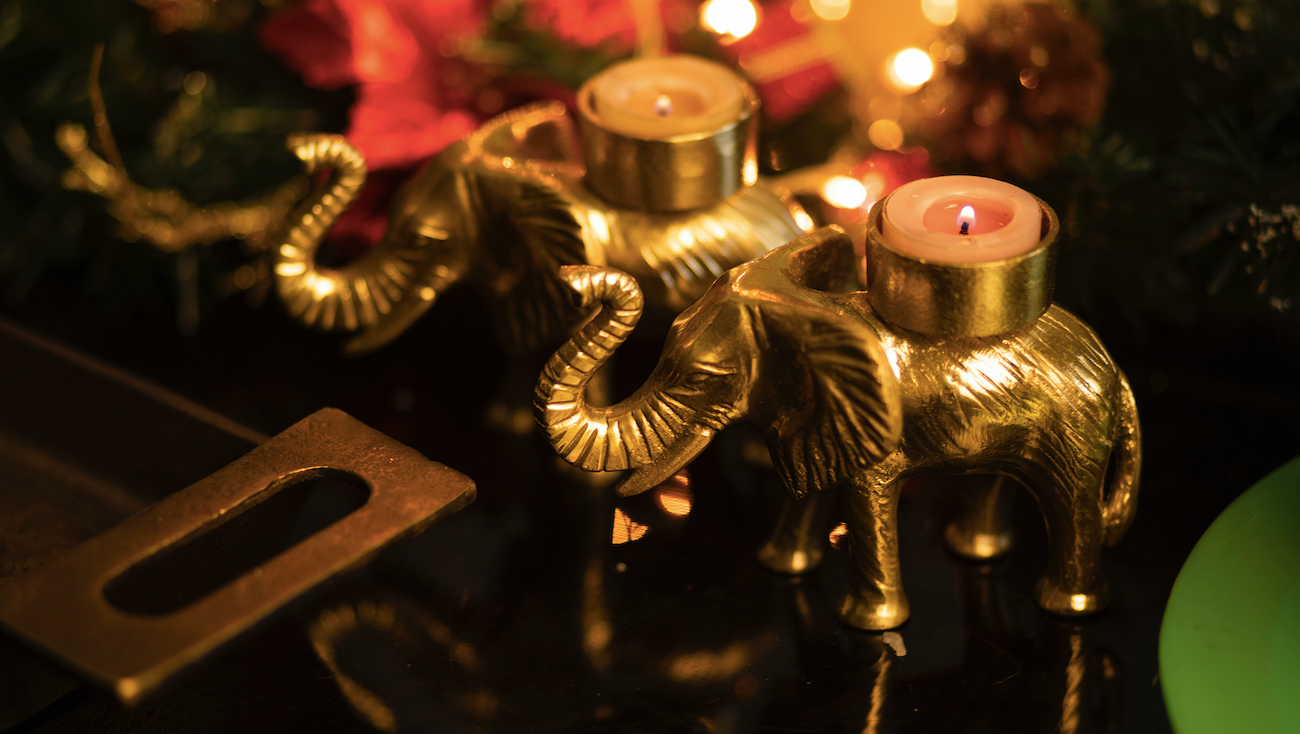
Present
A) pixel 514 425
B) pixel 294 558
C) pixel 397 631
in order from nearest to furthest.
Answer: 1. pixel 294 558
2. pixel 397 631
3. pixel 514 425

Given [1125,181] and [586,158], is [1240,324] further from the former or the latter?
[586,158]

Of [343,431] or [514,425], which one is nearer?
[343,431]

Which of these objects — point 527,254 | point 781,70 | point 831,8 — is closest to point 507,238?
point 527,254

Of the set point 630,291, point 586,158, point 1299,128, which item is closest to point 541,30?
point 586,158

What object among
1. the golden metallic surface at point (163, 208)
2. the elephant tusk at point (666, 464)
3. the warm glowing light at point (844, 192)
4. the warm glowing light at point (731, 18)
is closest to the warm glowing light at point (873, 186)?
the warm glowing light at point (844, 192)

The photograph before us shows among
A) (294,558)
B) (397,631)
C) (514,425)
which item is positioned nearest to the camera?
(294,558)

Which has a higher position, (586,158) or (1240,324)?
(586,158)

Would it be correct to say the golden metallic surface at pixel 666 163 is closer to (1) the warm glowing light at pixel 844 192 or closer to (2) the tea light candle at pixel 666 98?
(2) the tea light candle at pixel 666 98
